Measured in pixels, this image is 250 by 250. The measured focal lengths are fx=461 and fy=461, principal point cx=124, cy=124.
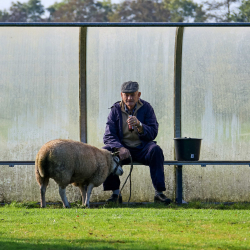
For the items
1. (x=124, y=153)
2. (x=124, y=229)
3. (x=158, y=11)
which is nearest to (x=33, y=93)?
(x=124, y=153)

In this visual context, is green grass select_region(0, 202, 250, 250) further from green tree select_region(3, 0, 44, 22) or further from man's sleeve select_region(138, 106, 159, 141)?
green tree select_region(3, 0, 44, 22)

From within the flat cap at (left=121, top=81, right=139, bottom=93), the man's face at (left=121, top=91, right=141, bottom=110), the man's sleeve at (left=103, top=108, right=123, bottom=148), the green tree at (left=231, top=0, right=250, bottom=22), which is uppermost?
the green tree at (left=231, top=0, right=250, bottom=22)

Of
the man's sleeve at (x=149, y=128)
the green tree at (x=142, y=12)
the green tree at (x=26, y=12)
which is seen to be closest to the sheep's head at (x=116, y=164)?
the man's sleeve at (x=149, y=128)

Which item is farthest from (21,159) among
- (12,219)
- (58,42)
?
(12,219)

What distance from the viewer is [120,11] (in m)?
69.4

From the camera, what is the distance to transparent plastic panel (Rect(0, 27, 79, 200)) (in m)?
8.13

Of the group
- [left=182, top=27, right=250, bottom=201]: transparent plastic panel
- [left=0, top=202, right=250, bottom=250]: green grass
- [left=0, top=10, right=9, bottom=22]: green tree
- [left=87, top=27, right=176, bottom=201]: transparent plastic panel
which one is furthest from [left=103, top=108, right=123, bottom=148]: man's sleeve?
[left=0, top=10, right=9, bottom=22]: green tree

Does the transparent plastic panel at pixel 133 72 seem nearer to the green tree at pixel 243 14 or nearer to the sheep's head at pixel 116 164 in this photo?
the sheep's head at pixel 116 164

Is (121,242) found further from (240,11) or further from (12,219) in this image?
(240,11)

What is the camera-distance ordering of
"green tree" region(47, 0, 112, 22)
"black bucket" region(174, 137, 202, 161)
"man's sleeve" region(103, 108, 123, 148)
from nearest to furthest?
"man's sleeve" region(103, 108, 123, 148) < "black bucket" region(174, 137, 202, 161) < "green tree" region(47, 0, 112, 22)

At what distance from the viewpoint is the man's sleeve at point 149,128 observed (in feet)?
23.6

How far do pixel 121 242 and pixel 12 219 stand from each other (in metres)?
1.85

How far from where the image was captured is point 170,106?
8383mm

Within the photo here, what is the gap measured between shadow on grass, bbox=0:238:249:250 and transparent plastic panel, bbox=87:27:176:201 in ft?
13.4
